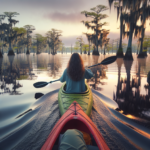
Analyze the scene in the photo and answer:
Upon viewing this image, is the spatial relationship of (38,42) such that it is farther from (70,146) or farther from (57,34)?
(70,146)

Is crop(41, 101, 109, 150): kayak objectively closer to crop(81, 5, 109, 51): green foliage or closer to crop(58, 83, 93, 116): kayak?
crop(58, 83, 93, 116): kayak

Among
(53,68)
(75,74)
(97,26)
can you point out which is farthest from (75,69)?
(97,26)

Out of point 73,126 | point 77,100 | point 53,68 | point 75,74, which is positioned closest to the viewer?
point 73,126

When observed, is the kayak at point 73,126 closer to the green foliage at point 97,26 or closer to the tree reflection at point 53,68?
the tree reflection at point 53,68

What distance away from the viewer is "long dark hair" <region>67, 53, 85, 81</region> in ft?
9.97

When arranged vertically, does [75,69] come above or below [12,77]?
above

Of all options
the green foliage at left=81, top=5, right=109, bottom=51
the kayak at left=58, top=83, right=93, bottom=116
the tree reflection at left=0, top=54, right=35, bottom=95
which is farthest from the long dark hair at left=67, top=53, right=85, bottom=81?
the green foliage at left=81, top=5, right=109, bottom=51

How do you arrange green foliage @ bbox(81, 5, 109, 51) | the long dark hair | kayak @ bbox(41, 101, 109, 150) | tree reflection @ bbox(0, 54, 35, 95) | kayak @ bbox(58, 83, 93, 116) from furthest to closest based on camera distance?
green foliage @ bbox(81, 5, 109, 51) → tree reflection @ bbox(0, 54, 35, 95) → the long dark hair → kayak @ bbox(58, 83, 93, 116) → kayak @ bbox(41, 101, 109, 150)

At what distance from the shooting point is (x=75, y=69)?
3.05 meters

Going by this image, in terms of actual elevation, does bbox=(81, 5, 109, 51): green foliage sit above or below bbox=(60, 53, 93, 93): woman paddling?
above

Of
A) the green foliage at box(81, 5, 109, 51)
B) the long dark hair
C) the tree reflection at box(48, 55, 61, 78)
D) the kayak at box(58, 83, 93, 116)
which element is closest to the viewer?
the kayak at box(58, 83, 93, 116)

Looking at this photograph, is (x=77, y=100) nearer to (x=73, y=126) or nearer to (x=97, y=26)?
(x=73, y=126)

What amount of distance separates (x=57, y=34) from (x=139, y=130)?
55.8 m

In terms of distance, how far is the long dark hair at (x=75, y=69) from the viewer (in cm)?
304
